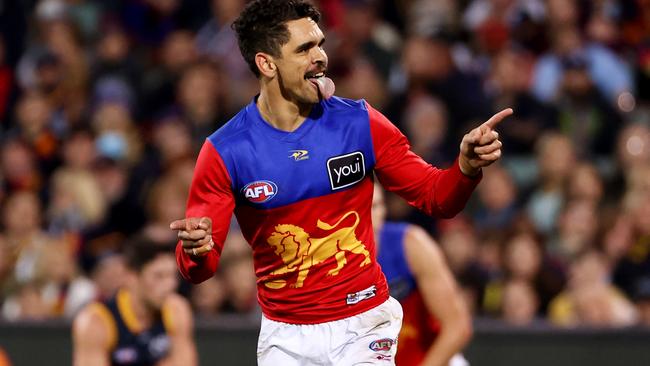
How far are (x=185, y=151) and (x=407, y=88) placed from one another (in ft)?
6.36

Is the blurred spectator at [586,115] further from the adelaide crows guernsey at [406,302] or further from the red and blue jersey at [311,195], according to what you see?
the red and blue jersey at [311,195]

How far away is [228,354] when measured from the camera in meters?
9.34

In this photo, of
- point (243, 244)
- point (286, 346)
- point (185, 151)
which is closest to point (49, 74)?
point (185, 151)

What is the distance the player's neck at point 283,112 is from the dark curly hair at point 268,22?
17 centimetres

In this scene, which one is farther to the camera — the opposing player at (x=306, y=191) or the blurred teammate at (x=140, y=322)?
the blurred teammate at (x=140, y=322)

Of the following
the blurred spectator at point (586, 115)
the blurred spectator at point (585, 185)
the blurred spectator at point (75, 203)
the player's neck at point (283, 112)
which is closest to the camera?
the player's neck at point (283, 112)

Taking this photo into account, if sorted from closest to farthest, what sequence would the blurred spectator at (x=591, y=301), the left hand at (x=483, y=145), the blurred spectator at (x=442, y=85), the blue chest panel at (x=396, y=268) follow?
the left hand at (x=483, y=145) < the blue chest panel at (x=396, y=268) < the blurred spectator at (x=591, y=301) < the blurred spectator at (x=442, y=85)

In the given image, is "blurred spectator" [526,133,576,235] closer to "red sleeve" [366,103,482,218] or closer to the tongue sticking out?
"red sleeve" [366,103,482,218]

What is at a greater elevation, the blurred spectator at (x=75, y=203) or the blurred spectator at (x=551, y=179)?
the blurred spectator at (x=75, y=203)

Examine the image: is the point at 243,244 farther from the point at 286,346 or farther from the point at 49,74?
the point at 286,346

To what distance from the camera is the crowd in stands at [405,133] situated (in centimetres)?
959

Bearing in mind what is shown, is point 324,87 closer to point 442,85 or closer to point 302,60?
point 302,60

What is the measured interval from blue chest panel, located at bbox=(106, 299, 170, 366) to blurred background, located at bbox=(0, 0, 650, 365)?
118 cm

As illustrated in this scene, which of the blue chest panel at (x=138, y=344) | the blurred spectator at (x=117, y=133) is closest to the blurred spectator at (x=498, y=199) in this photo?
the blue chest panel at (x=138, y=344)
